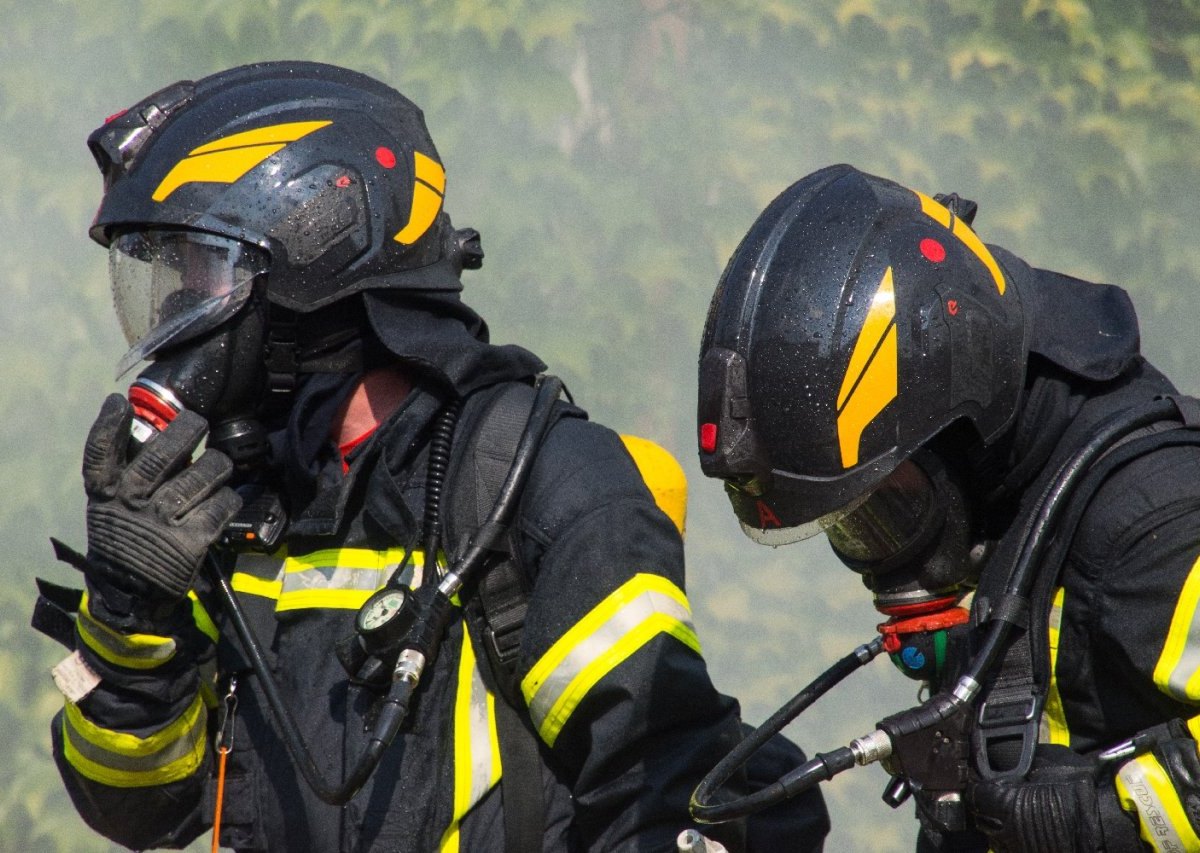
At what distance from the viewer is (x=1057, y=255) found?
569 cm

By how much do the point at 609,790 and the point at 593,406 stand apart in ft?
10.5

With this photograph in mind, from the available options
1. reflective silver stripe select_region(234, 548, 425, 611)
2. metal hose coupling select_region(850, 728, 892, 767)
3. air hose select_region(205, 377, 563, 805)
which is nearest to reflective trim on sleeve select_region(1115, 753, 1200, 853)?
metal hose coupling select_region(850, 728, 892, 767)

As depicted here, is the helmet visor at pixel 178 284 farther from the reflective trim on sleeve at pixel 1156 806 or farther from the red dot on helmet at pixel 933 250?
the reflective trim on sleeve at pixel 1156 806

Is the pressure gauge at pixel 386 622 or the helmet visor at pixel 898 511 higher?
the helmet visor at pixel 898 511

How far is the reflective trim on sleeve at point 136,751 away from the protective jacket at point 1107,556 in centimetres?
127

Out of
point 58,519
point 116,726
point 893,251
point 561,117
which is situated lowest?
point 116,726

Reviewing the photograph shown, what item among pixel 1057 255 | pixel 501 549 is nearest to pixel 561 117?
pixel 1057 255

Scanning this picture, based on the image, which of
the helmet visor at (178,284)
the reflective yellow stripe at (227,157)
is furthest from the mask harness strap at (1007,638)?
the reflective yellow stripe at (227,157)

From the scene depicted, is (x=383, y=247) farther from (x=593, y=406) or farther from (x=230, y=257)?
(x=593, y=406)

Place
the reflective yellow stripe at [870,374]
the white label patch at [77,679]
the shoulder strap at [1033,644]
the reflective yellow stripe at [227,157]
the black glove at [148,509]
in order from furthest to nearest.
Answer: the reflective yellow stripe at [227,157], the white label patch at [77,679], the black glove at [148,509], the reflective yellow stripe at [870,374], the shoulder strap at [1033,644]

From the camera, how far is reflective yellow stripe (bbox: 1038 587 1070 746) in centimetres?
222

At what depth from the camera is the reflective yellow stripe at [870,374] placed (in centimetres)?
230

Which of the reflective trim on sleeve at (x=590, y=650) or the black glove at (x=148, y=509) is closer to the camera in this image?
the reflective trim on sleeve at (x=590, y=650)

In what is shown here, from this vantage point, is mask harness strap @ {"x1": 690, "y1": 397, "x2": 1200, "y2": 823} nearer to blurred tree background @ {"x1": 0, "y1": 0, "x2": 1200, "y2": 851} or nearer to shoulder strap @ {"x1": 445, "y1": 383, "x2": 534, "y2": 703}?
shoulder strap @ {"x1": 445, "y1": 383, "x2": 534, "y2": 703}
